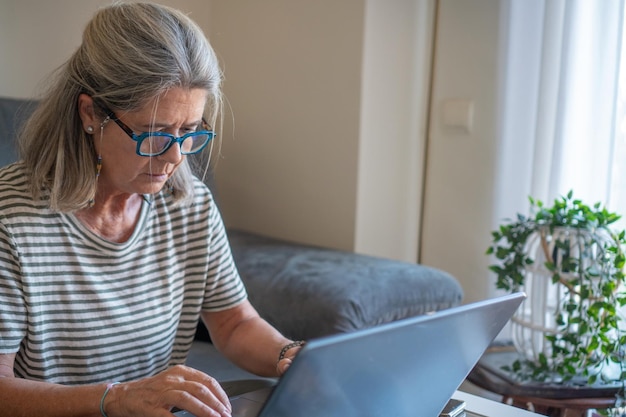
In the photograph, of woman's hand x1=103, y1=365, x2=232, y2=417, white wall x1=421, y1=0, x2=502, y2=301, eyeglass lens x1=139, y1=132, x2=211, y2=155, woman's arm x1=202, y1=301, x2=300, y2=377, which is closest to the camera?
woman's hand x1=103, y1=365, x2=232, y2=417

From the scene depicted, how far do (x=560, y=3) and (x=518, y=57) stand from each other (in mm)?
199

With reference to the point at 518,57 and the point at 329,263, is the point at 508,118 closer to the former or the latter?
the point at 518,57

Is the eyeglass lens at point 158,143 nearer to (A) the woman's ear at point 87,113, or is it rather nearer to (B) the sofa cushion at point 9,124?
(A) the woman's ear at point 87,113

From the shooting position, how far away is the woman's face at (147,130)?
1149 millimetres

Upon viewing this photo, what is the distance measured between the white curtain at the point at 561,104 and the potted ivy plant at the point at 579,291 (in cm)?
37

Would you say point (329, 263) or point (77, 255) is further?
point (329, 263)

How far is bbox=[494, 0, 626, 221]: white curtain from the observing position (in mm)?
2064

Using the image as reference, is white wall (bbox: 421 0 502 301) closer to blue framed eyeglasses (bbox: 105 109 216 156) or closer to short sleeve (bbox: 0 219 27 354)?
blue framed eyeglasses (bbox: 105 109 216 156)

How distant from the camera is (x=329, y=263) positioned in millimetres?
2193

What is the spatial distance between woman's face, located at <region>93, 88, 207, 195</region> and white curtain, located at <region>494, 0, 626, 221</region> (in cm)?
126

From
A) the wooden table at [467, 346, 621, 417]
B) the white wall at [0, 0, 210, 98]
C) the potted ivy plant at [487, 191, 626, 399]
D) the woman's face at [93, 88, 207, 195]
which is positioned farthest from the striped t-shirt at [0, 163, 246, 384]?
the white wall at [0, 0, 210, 98]

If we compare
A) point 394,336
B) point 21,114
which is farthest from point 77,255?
point 21,114

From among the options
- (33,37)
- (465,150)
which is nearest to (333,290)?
(465,150)

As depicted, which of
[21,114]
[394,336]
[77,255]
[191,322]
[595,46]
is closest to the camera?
[394,336]
